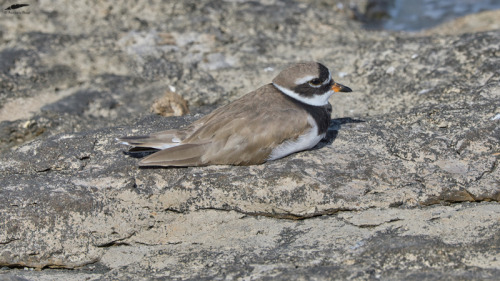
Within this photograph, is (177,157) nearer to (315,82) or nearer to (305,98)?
(305,98)

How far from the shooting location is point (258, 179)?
4.29 metres

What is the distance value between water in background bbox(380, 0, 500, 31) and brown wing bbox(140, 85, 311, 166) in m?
6.12

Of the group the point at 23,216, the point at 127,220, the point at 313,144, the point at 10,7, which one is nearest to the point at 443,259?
the point at 313,144

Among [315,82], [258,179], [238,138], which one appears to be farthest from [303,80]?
[258,179]

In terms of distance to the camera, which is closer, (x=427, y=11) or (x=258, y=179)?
(x=258, y=179)

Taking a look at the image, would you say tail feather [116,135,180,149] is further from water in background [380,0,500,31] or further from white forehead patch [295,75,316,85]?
water in background [380,0,500,31]

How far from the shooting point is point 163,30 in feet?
24.3

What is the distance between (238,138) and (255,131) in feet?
0.45

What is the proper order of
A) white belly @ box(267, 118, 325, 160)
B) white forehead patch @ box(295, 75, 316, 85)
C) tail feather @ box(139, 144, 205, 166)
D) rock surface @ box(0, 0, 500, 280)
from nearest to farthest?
rock surface @ box(0, 0, 500, 280) → tail feather @ box(139, 144, 205, 166) → white belly @ box(267, 118, 325, 160) → white forehead patch @ box(295, 75, 316, 85)

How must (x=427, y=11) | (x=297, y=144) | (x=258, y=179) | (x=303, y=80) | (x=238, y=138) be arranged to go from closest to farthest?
(x=258, y=179) < (x=238, y=138) < (x=297, y=144) < (x=303, y=80) < (x=427, y=11)

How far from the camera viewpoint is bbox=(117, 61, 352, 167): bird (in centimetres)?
439

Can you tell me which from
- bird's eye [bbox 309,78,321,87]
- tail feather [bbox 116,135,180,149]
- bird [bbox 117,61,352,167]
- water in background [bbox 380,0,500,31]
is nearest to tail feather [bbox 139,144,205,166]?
bird [bbox 117,61,352,167]

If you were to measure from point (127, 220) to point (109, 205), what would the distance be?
18 centimetres

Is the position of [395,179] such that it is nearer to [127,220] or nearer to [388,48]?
[127,220]
